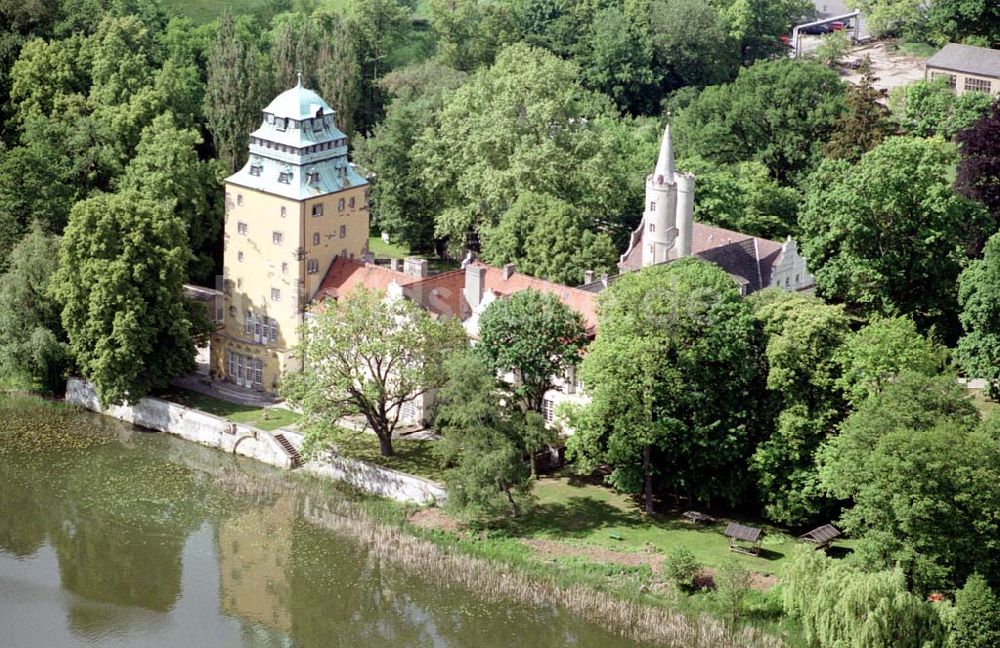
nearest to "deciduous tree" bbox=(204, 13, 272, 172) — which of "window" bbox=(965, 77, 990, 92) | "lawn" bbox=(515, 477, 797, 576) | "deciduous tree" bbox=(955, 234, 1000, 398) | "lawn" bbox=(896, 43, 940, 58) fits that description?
"lawn" bbox=(515, 477, 797, 576)

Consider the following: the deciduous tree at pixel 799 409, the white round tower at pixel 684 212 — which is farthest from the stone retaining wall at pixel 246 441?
the white round tower at pixel 684 212

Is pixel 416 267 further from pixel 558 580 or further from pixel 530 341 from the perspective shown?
pixel 558 580

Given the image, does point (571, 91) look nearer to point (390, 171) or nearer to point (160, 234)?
point (390, 171)

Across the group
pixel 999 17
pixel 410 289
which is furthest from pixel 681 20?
pixel 410 289

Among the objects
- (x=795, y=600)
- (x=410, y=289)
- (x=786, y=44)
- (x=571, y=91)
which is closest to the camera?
(x=795, y=600)

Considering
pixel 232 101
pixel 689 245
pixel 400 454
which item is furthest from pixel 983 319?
pixel 232 101

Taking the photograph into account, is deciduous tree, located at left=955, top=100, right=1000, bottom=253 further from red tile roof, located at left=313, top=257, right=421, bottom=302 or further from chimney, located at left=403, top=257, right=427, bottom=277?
red tile roof, located at left=313, top=257, right=421, bottom=302

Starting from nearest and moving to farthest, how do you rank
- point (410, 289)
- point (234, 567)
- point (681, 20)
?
point (234, 567) → point (410, 289) → point (681, 20)
